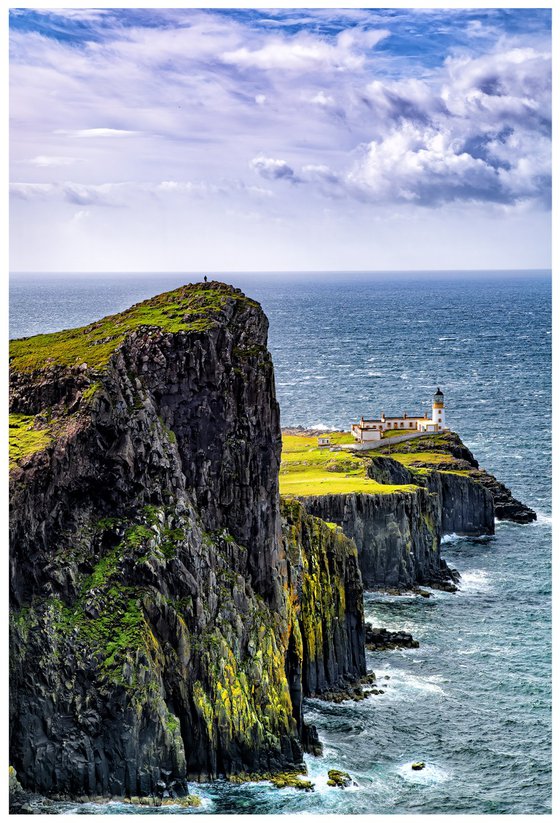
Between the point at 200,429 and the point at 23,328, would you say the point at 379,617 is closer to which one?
the point at 200,429

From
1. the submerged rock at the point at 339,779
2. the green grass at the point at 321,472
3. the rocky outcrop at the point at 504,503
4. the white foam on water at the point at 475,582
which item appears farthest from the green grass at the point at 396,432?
the submerged rock at the point at 339,779

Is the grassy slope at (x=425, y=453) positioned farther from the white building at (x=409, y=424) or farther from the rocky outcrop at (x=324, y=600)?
the rocky outcrop at (x=324, y=600)

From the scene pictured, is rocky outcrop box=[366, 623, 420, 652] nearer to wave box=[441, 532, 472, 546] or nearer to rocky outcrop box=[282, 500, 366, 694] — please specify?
rocky outcrop box=[282, 500, 366, 694]

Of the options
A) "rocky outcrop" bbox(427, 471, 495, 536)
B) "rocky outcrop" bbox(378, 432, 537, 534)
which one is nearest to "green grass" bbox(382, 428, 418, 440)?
"rocky outcrop" bbox(378, 432, 537, 534)

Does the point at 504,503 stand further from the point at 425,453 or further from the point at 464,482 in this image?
the point at 425,453

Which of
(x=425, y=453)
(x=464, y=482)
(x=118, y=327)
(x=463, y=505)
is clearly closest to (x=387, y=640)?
(x=118, y=327)
